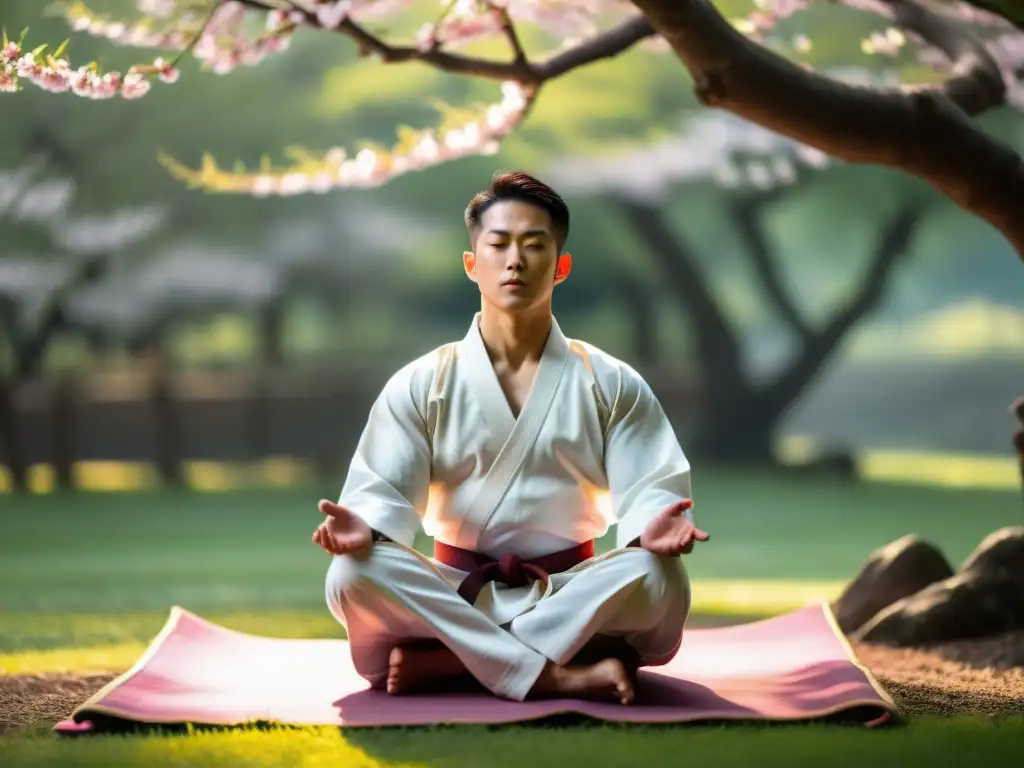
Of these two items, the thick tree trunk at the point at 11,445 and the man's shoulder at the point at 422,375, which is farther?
the thick tree trunk at the point at 11,445

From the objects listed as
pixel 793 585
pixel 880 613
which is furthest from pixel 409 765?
pixel 793 585

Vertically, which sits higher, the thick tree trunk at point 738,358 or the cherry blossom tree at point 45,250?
the cherry blossom tree at point 45,250

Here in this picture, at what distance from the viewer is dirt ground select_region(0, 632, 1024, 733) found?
8.63 ft

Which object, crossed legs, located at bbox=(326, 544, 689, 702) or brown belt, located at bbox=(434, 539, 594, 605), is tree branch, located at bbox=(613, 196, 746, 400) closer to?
brown belt, located at bbox=(434, 539, 594, 605)

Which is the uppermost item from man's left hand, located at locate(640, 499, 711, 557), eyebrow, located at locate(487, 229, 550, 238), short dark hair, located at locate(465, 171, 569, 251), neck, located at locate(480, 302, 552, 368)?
short dark hair, located at locate(465, 171, 569, 251)

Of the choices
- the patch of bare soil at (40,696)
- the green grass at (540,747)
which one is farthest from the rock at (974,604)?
the patch of bare soil at (40,696)

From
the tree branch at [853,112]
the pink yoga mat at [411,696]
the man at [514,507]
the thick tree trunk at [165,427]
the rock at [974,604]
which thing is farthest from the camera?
the thick tree trunk at [165,427]

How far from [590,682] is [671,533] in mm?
309

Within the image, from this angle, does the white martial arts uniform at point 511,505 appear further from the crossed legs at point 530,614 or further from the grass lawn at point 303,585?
the grass lawn at point 303,585

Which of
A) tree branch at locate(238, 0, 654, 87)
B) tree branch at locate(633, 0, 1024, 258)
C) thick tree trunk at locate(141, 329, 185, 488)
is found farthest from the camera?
A: thick tree trunk at locate(141, 329, 185, 488)

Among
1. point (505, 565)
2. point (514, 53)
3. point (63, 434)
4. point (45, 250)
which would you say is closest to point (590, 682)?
point (505, 565)

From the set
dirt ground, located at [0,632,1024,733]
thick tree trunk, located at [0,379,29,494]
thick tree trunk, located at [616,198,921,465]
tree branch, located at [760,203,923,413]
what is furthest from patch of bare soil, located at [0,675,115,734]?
tree branch, located at [760,203,923,413]

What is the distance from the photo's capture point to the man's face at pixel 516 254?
8.75 feet

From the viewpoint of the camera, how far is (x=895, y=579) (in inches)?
150
